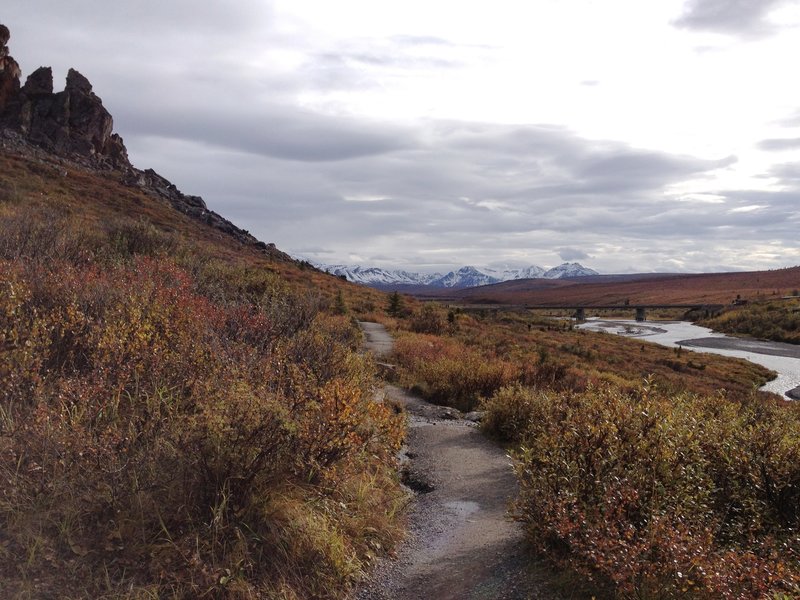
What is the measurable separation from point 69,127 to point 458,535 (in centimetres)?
8246

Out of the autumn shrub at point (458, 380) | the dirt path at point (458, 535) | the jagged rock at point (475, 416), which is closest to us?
the dirt path at point (458, 535)

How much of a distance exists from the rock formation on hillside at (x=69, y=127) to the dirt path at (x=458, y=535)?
58734 millimetres

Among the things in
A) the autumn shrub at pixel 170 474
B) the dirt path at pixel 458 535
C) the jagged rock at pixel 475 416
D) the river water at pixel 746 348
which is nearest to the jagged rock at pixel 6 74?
the autumn shrub at pixel 170 474

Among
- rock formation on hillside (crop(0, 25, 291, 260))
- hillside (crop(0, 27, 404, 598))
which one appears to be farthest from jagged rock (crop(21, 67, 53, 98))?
hillside (crop(0, 27, 404, 598))

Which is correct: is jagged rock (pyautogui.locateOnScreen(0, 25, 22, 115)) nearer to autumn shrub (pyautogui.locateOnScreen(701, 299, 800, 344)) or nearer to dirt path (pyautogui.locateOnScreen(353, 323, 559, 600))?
dirt path (pyautogui.locateOnScreen(353, 323, 559, 600))

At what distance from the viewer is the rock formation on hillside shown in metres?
64.9

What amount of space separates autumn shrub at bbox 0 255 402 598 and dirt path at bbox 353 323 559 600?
349 millimetres

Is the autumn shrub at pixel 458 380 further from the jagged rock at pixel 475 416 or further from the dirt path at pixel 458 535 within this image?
the dirt path at pixel 458 535

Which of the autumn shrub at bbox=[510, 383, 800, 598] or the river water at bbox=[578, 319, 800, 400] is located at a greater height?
the autumn shrub at bbox=[510, 383, 800, 598]

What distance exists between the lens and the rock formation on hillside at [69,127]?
64938 mm

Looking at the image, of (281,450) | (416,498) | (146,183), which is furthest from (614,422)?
(146,183)

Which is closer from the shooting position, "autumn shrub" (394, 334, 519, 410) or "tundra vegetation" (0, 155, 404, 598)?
"tundra vegetation" (0, 155, 404, 598)

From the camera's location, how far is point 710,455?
5.80 meters

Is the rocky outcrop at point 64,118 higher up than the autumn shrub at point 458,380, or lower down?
higher up
